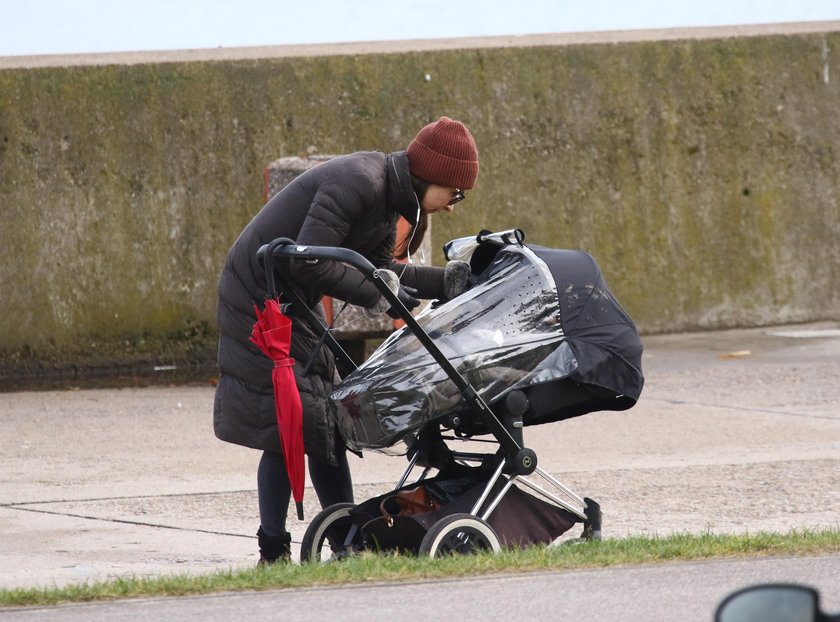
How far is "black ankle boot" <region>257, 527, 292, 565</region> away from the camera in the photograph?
4809 mm

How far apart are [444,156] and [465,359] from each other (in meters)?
0.62

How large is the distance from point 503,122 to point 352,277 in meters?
5.79

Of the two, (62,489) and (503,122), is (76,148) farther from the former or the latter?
(62,489)

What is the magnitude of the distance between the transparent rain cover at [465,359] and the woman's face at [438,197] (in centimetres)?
28

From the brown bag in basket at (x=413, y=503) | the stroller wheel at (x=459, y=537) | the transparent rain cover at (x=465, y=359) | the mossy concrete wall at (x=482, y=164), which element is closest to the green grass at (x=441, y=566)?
the stroller wheel at (x=459, y=537)

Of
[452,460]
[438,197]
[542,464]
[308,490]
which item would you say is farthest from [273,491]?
[542,464]

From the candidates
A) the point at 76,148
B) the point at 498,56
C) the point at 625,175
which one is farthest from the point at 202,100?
the point at 625,175

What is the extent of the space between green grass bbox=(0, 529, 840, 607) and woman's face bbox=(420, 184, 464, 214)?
3.54 feet

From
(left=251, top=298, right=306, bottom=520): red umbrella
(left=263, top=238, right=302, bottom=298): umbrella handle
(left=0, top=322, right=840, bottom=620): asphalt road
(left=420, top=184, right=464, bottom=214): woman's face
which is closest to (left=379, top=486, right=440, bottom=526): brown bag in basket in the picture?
(left=251, top=298, right=306, bottom=520): red umbrella

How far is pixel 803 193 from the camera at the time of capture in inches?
421

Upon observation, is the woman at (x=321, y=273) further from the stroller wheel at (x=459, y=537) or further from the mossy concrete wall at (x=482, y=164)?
the mossy concrete wall at (x=482, y=164)

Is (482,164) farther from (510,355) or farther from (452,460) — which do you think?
(510,355)

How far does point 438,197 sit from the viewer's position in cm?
475

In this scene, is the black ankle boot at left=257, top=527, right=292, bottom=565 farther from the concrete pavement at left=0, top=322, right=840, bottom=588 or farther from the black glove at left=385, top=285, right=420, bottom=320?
the black glove at left=385, top=285, right=420, bottom=320
